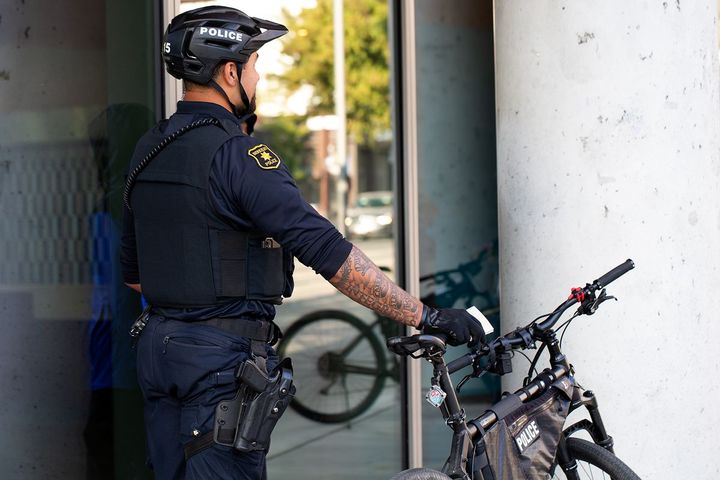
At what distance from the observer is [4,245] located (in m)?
3.44

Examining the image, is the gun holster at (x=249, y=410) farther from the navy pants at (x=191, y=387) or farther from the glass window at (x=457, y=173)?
the glass window at (x=457, y=173)

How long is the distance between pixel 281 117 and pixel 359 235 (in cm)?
775

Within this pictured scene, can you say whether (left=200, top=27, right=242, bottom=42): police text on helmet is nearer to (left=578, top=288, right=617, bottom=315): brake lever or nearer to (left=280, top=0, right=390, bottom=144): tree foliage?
(left=578, top=288, right=617, bottom=315): brake lever

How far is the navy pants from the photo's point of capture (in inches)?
105

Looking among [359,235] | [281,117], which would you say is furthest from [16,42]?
[281,117]

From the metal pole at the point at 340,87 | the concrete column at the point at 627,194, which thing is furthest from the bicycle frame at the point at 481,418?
the metal pole at the point at 340,87

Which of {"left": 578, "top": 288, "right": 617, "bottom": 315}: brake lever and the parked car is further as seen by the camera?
the parked car

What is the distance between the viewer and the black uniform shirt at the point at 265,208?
260 cm

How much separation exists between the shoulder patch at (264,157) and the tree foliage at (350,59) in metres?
21.3

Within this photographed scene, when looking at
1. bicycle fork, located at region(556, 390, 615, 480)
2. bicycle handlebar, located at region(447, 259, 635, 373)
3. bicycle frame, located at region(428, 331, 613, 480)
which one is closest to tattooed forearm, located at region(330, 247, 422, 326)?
bicycle frame, located at region(428, 331, 613, 480)

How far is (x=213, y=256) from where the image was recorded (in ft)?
8.83

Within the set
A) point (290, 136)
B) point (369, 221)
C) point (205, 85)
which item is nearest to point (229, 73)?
point (205, 85)

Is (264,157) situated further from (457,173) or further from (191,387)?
(457,173)

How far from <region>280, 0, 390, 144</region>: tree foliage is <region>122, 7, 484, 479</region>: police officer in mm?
21161
